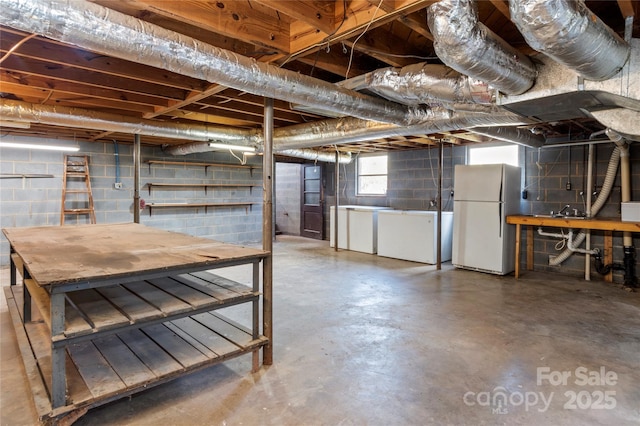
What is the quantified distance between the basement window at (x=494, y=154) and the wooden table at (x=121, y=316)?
5.00m

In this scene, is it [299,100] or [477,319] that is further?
[477,319]

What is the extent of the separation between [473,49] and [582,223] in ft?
12.5

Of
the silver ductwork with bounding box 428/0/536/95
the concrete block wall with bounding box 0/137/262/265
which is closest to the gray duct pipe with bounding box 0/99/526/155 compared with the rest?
the silver ductwork with bounding box 428/0/536/95

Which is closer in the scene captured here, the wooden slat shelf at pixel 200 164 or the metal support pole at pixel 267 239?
the metal support pole at pixel 267 239

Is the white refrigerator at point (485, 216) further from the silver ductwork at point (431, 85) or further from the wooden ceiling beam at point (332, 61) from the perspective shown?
the wooden ceiling beam at point (332, 61)

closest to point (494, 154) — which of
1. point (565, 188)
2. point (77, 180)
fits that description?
point (565, 188)

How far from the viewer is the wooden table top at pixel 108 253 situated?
184 centimetres

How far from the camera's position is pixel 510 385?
2.32 m

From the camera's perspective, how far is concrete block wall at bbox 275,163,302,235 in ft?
31.6

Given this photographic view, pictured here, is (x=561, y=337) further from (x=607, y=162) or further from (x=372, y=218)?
(x=372, y=218)

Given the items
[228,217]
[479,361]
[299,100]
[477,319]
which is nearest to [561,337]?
[477,319]

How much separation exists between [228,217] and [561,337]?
20.8ft

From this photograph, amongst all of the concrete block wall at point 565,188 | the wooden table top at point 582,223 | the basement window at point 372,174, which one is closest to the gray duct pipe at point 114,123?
the basement window at point 372,174

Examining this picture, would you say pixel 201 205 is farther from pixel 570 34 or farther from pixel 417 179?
pixel 570 34
